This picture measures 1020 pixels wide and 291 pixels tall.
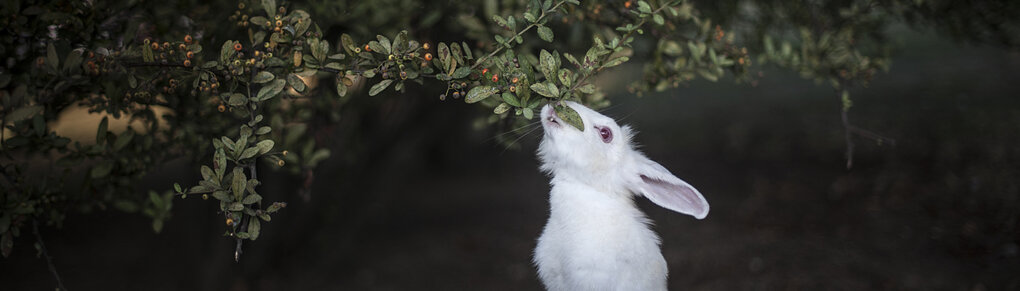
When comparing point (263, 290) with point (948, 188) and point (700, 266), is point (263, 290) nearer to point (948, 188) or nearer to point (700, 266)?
point (700, 266)

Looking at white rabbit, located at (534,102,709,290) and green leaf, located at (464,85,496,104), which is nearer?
green leaf, located at (464,85,496,104)

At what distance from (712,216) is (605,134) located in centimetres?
463

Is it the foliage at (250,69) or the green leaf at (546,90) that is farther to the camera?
the foliage at (250,69)

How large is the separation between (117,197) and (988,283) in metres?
5.76

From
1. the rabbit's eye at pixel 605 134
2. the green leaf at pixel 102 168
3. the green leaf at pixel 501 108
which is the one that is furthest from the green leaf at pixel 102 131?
the rabbit's eye at pixel 605 134

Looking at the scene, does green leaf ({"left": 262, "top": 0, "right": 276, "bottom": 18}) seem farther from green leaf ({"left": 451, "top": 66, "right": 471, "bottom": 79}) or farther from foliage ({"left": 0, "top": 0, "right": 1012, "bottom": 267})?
green leaf ({"left": 451, "top": 66, "right": 471, "bottom": 79})

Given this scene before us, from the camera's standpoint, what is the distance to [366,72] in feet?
7.49

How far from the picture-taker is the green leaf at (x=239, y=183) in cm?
214

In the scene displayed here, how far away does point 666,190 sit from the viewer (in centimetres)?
276

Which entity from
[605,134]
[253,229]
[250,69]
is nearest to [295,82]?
[250,69]

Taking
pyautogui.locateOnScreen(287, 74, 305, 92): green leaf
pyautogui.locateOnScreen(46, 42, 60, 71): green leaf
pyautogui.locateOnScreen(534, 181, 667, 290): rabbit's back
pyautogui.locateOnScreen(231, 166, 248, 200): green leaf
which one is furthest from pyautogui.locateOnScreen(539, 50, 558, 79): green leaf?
pyautogui.locateOnScreen(46, 42, 60, 71): green leaf

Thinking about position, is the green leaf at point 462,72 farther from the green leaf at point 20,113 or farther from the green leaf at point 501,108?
the green leaf at point 20,113

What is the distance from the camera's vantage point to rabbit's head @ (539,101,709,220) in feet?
8.78

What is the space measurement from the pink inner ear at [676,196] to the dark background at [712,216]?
4.78ft
